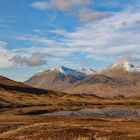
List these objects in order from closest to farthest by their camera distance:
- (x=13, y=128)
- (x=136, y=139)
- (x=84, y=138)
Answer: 1. (x=136, y=139)
2. (x=84, y=138)
3. (x=13, y=128)

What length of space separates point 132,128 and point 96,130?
6.75m

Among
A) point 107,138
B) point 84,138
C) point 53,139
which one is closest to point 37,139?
point 53,139

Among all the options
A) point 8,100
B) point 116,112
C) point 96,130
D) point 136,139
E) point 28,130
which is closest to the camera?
point 136,139

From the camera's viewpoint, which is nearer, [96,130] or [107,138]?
[107,138]

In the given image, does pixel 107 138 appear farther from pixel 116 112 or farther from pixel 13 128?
pixel 116 112

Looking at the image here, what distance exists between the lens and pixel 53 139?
5781 centimetres

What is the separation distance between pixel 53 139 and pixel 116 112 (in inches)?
3407

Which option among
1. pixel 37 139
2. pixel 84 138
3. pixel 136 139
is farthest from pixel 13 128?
pixel 136 139

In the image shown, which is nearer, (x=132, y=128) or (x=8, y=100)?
(x=132, y=128)

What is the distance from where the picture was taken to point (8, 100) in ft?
655

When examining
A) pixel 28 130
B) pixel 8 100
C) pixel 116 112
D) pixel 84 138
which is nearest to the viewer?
pixel 84 138

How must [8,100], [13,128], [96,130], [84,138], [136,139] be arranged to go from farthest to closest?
[8,100], [13,128], [96,130], [84,138], [136,139]

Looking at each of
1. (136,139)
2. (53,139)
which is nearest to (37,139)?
(53,139)

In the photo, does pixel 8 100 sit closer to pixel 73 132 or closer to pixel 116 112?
pixel 116 112
